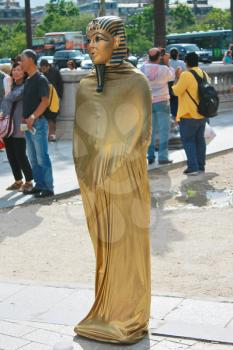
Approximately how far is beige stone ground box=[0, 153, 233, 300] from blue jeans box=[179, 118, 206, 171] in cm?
38

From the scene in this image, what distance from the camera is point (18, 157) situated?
33.1 ft

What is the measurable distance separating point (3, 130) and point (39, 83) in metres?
1.04

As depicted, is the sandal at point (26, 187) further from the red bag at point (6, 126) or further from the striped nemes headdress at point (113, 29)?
the striped nemes headdress at point (113, 29)

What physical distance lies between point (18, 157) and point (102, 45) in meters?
5.80

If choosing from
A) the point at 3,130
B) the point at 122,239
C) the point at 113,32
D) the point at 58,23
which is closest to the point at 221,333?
the point at 122,239

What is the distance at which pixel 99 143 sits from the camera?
452 cm

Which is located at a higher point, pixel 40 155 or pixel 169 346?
pixel 40 155

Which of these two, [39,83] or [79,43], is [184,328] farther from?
[79,43]

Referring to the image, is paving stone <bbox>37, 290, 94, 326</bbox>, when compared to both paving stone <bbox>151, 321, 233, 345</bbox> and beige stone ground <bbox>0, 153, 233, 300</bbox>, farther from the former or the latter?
paving stone <bbox>151, 321, 233, 345</bbox>

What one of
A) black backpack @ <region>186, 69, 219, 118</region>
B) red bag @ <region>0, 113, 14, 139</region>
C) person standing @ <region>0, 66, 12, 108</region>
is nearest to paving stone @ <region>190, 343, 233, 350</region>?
red bag @ <region>0, 113, 14, 139</region>

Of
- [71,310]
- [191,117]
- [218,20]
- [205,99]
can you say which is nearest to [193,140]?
[191,117]

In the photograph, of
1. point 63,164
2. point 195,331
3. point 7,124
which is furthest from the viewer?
point 63,164

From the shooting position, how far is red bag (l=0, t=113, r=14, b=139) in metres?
9.88

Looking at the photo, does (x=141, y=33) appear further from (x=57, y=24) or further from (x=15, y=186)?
(x=15, y=186)
